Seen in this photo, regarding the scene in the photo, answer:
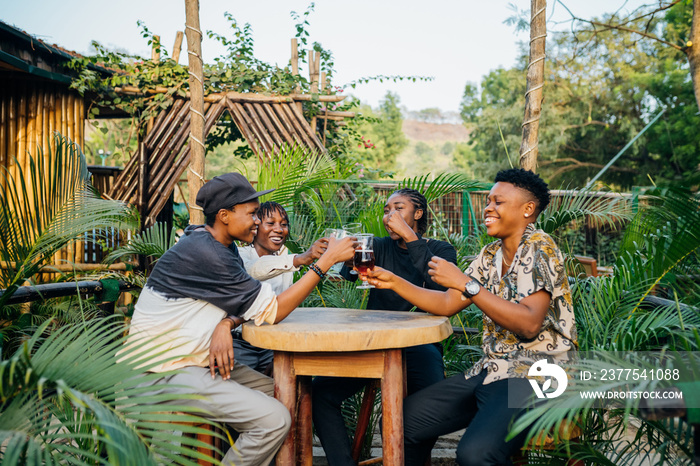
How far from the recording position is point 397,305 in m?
3.19

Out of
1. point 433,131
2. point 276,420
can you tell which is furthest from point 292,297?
point 433,131

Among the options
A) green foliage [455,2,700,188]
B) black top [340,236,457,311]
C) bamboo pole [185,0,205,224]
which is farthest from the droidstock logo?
green foliage [455,2,700,188]

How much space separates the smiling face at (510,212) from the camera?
96.2 inches

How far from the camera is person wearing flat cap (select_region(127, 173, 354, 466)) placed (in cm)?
228

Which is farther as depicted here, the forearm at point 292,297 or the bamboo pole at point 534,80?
the bamboo pole at point 534,80

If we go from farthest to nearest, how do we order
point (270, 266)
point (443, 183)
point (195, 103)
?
point (443, 183) → point (195, 103) → point (270, 266)

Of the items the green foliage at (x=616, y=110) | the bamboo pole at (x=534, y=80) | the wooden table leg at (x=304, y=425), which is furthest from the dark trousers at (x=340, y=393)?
the green foliage at (x=616, y=110)

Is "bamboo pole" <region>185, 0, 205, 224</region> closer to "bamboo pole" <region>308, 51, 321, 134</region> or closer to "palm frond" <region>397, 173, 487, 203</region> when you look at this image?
"palm frond" <region>397, 173, 487, 203</region>

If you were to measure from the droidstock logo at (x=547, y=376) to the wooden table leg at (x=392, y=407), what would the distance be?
1.80 feet

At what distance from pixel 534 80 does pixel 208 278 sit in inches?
99.8

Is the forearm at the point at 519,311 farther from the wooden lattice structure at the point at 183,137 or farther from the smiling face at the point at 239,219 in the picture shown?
the wooden lattice structure at the point at 183,137

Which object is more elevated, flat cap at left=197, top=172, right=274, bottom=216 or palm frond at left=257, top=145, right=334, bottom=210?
palm frond at left=257, top=145, right=334, bottom=210

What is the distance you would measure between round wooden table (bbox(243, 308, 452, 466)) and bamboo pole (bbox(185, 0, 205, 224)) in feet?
5.99

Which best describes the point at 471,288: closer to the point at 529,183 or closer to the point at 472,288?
the point at 472,288
